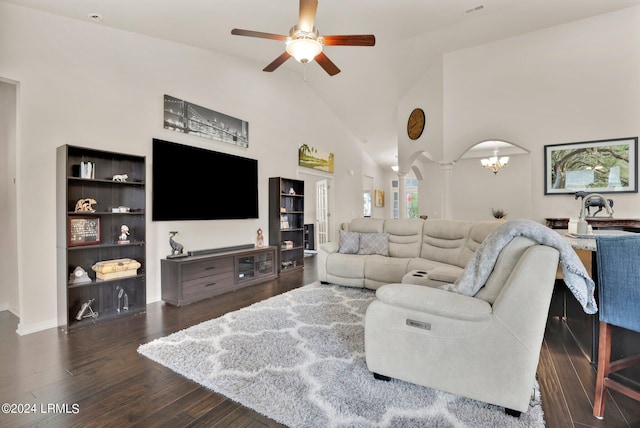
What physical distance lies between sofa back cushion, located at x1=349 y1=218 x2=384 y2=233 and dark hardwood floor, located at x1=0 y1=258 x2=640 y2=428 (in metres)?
2.30

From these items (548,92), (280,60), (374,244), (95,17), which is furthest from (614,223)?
(95,17)

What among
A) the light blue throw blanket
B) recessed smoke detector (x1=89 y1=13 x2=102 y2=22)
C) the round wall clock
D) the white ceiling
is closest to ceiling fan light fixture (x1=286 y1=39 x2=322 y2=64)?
the white ceiling

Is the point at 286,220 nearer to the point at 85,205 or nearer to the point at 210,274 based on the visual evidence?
the point at 210,274

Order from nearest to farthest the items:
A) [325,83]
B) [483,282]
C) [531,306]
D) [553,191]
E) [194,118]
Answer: [531,306] < [483,282] < [194,118] < [553,191] < [325,83]

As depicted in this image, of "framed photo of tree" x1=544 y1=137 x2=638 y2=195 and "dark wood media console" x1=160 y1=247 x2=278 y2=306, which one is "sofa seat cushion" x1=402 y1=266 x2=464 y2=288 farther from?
"framed photo of tree" x1=544 y1=137 x2=638 y2=195

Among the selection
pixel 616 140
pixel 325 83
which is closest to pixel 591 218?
pixel 616 140

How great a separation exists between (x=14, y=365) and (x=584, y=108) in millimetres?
7105

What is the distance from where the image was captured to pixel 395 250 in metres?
4.21

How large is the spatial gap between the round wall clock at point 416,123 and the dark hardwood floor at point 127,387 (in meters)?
4.49

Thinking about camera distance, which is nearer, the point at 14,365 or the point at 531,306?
the point at 531,306

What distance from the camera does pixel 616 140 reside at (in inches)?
169

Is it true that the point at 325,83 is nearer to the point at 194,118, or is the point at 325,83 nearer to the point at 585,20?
the point at 194,118

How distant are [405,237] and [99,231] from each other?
3.72m

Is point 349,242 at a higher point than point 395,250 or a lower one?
higher
